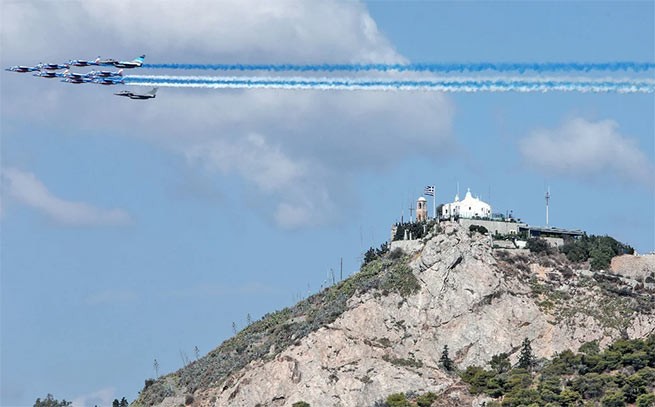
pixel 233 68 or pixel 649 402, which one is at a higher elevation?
pixel 233 68

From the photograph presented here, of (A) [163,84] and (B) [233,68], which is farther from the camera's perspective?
(A) [163,84]

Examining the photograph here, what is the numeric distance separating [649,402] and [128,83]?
2357 inches

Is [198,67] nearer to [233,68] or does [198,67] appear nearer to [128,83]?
[233,68]

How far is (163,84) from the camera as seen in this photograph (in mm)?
189125

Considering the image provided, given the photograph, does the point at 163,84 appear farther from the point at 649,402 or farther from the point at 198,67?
the point at 649,402

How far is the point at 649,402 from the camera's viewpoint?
19975 centimetres

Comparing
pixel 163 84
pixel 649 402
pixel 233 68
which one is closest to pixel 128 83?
pixel 163 84

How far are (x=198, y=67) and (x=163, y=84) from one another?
11122mm

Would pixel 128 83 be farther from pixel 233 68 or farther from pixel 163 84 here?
pixel 233 68

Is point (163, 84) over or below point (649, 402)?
over

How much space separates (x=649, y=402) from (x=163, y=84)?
187 ft

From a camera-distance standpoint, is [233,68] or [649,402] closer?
[233,68]

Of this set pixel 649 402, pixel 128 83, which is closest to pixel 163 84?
pixel 128 83

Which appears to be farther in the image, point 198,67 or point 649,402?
point 649,402
